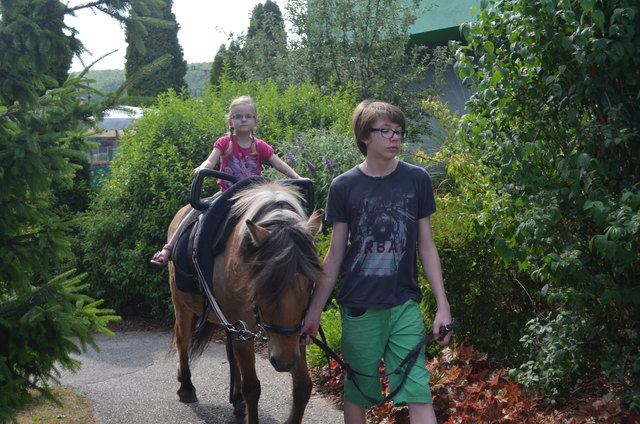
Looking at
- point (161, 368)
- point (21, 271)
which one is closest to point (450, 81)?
point (161, 368)

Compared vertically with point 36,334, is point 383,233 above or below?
above

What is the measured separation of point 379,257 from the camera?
3547mm

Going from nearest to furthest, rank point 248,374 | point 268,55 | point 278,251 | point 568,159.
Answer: point 278,251 → point 568,159 → point 248,374 → point 268,55

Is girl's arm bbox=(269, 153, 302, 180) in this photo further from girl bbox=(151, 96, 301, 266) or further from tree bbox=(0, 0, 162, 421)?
tree bbox=(0, 0, 162, 421)

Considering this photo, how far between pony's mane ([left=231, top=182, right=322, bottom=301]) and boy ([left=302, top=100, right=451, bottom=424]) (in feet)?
0.46

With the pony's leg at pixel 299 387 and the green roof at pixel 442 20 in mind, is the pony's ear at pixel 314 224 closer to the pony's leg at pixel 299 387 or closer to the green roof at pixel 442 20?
the pony's leg at pixel 299 387

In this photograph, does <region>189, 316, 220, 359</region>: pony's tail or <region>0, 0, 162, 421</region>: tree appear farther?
<region>189, 316, 220, 359</region>: pony's tail

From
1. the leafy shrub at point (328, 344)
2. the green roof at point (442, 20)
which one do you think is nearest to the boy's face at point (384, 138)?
the leafy shrub at point (328, 344)

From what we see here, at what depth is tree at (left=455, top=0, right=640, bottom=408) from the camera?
12.6 ft

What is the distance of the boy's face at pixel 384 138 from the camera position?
140 inches

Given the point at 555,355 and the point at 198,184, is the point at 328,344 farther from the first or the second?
the point at 555,355

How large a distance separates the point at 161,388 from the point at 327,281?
3614mm

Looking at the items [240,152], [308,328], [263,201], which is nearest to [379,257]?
[308,328]

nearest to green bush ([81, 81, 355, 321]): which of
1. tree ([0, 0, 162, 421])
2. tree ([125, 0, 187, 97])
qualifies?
tree ([0, 0, 162, 421])
